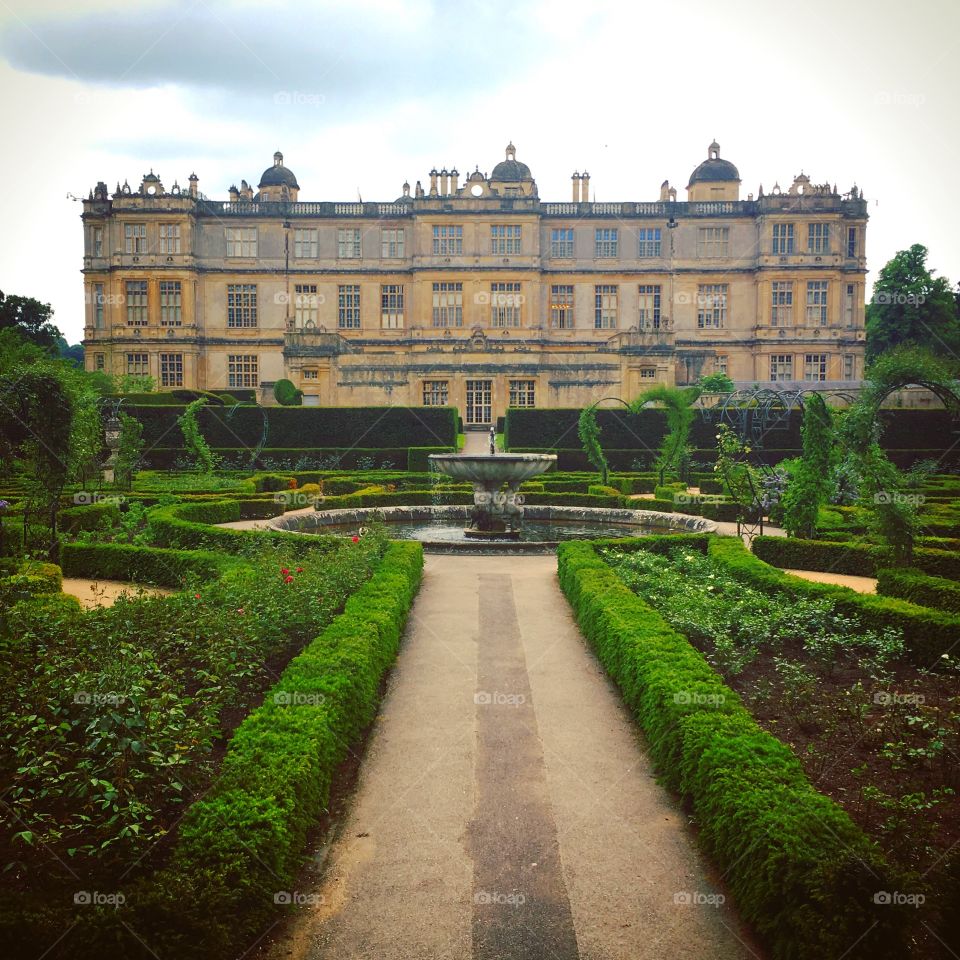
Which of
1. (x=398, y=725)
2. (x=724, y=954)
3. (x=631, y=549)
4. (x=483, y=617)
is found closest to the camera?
(x=724, y=954)

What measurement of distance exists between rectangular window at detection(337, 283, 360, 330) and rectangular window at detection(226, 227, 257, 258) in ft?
17.3

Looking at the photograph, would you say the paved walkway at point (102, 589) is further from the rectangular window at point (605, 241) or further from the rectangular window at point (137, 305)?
the rectangular window at point (605, 241)

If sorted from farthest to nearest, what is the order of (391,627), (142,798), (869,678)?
(391,627)
(869,678)
(142,798)

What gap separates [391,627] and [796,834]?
177 inches

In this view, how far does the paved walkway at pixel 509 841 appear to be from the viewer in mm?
3709

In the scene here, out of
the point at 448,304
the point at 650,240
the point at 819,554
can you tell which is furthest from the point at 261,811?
the point at 650,240

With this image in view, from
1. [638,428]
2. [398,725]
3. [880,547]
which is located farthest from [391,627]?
[638,428]

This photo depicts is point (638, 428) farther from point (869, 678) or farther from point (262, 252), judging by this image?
point (262, 252)

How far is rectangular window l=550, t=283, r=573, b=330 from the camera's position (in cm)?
4453

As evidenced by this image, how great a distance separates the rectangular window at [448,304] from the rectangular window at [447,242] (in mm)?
1746

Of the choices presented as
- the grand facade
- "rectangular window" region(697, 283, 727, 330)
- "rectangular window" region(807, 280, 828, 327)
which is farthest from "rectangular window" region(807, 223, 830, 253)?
"rectangular window" region(697, 283, 727, 330)

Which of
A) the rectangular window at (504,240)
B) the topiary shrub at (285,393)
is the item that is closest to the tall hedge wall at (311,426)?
the topiary shrub at (285,393)

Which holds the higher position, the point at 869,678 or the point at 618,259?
the point at 618,259

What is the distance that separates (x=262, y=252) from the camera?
44.2 m
